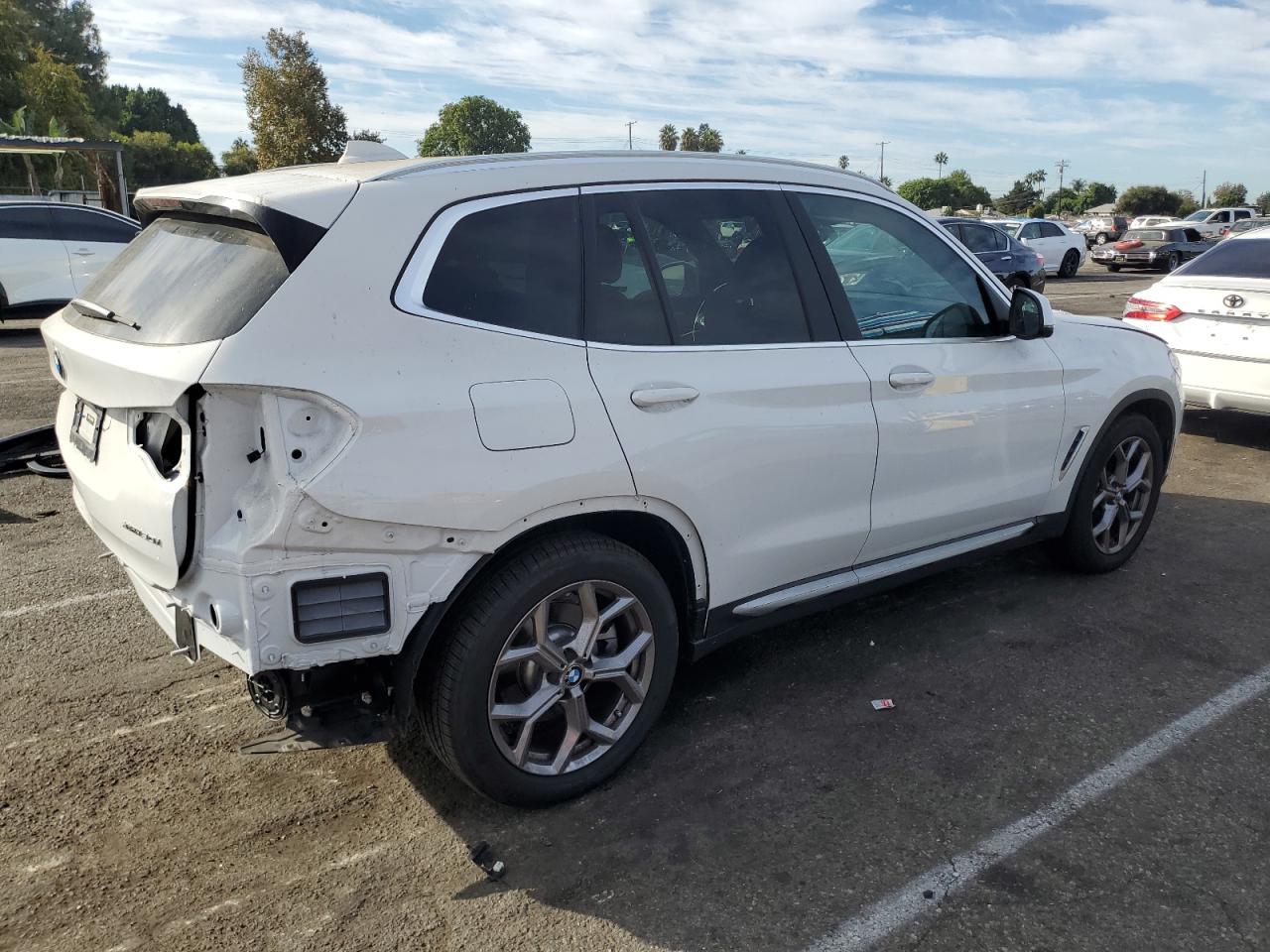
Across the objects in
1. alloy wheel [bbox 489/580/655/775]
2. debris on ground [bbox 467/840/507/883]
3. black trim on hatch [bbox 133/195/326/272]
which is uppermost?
black trim on hatch [bbox 133/195/326/272]

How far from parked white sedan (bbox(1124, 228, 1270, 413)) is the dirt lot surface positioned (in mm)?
3179

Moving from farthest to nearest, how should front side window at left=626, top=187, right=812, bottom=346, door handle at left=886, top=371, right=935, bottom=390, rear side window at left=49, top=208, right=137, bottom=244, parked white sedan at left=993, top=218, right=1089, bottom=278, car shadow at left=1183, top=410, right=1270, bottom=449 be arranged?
parked white sedan at left=993, top=218, right=1089, bottom=278, rear side window at left=49, top=208, right=137, bottom=244, car shadow at left=1183, top=410, right=1270, bottom=449, door handle at left=886, top=371, right=935, bottom=390, front side window at left=626, top=187, right=812, bottom=346

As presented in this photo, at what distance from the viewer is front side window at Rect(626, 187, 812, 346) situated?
3.20 metres

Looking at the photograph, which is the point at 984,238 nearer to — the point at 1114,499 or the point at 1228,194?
the point at 1114,499

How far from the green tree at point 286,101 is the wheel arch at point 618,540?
130ft

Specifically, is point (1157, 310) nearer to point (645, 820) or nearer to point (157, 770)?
point (645, 820)

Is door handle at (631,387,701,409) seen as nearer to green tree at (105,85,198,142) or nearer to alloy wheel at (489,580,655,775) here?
alloy wheel at (489,580,655,775)

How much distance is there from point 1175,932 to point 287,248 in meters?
2.85

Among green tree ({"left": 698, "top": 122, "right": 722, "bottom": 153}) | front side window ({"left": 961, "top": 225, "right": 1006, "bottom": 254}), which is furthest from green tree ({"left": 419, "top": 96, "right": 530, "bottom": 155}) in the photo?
front side window ({"left": 961, "top": 225, "right": 1006, "bottom": 254})

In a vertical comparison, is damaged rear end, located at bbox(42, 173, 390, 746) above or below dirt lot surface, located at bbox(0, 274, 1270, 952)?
above

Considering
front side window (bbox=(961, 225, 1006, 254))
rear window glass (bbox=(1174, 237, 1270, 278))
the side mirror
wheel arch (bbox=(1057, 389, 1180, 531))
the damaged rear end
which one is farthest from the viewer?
front side window (bbox=(961, 225, 1006, 254))

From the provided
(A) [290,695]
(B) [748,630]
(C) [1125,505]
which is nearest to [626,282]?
(B) [748,630]

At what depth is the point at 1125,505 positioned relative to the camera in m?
4.88

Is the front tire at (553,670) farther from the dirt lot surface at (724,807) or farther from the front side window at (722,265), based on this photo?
the front side window at (722,265)
